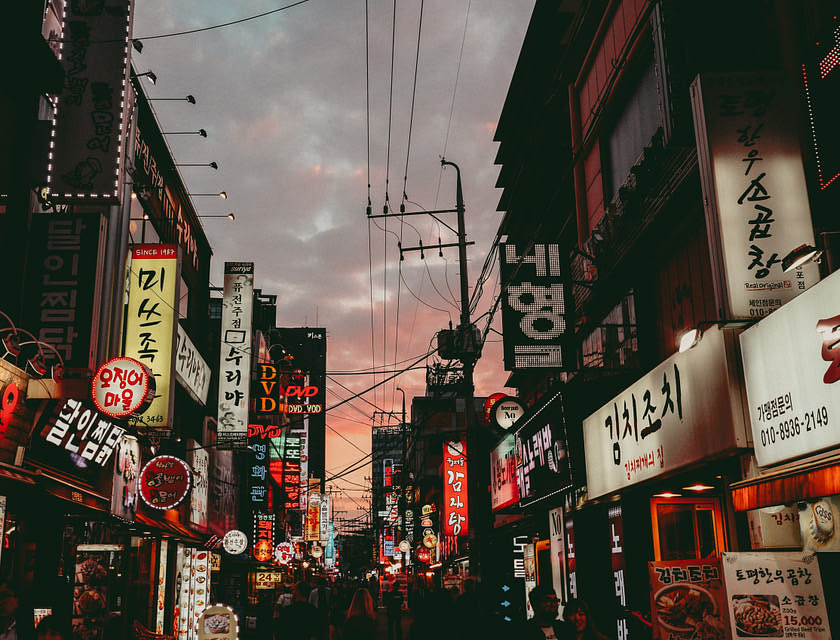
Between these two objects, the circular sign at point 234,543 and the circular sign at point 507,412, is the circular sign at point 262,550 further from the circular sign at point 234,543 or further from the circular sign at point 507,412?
the circular sign at point 507,412

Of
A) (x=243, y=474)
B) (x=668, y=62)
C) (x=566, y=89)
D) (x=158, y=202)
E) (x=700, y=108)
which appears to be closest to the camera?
(x=700, y=108)

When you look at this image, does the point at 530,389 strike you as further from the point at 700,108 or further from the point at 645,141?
the point at 700,108

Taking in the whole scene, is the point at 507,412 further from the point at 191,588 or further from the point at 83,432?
the point at 191,588

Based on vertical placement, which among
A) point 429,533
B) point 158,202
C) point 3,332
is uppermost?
point 158,202

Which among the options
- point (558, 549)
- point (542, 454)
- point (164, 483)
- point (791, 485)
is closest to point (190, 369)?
point (164, 483)

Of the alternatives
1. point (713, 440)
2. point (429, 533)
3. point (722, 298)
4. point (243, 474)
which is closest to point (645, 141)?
point (722, 298)

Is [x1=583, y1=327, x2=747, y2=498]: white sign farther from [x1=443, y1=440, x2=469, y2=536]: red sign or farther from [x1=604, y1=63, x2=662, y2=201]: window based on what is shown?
[x1=443, y1=440, x2=469, y2=536]: red sign

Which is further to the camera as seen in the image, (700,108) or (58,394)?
(58,394)

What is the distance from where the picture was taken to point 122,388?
13906mm

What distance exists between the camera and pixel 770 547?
7.94m

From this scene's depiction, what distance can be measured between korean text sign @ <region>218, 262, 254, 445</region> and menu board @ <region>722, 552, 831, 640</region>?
21495 millimetres

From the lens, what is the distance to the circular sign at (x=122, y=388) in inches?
536

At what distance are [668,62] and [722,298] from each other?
12.2 ft

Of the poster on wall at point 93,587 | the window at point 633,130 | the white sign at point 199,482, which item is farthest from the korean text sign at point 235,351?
the window at point 633,130
